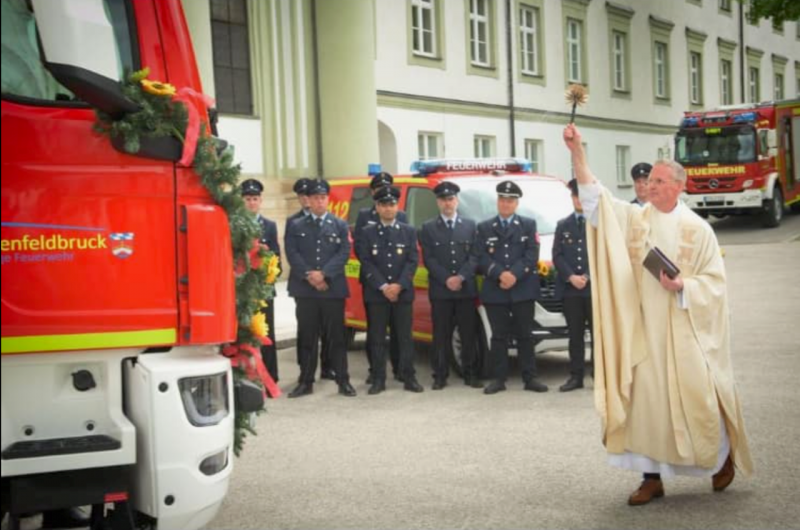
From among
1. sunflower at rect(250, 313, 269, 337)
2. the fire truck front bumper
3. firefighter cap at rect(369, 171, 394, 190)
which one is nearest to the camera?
sunflower at rect(250, 313, 269, 337)

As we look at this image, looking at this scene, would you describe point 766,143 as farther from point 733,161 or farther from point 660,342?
point 660,342

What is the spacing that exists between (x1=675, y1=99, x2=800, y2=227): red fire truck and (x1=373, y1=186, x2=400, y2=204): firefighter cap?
2092cm

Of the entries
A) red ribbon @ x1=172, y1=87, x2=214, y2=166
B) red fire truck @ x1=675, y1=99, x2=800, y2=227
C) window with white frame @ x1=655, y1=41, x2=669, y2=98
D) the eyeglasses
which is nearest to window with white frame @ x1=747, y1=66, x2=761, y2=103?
window with white frame @ x1=655, y1=41, x2=669, y2=98

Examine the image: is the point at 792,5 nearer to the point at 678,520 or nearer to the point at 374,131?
the point at 374,131

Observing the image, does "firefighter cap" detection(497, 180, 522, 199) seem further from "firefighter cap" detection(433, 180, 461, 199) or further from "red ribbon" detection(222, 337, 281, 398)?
"red ribbon" detection(222, 337, 281, 398)

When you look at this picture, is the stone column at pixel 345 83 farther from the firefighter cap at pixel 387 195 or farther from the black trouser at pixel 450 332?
the black trouser at pixel 450 332

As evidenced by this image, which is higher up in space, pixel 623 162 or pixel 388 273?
pixel 623 162

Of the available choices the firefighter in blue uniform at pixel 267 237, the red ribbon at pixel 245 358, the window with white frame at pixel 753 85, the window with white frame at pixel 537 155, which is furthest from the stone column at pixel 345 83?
the window with white frame at pixel 753 85

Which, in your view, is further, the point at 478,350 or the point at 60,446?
the point at 478,350

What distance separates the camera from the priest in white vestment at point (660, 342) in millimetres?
6016

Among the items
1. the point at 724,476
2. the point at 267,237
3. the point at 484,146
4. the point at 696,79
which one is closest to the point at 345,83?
the point at 484,146

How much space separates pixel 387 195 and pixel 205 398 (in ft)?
20.3

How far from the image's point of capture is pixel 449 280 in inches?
404

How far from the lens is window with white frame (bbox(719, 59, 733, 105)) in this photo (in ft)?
144
